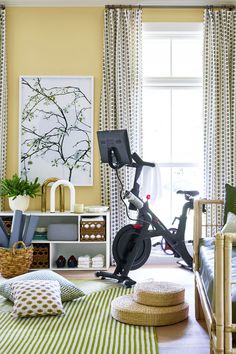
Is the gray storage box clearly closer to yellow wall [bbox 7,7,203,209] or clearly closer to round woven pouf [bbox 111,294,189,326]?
yellow wall [bbox 7,7,203,209]

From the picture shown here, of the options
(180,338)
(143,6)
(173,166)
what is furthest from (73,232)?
(143,6)

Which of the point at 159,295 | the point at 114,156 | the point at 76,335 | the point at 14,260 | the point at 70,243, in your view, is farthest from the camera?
the point at 70,243

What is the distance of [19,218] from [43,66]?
68.6 inches

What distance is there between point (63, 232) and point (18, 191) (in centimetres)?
61

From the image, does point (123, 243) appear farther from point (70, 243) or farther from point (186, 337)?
point (186, 337)

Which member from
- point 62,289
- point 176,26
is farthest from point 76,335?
point 176,26

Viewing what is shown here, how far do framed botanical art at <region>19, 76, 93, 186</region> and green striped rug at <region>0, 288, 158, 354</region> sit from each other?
2.03 metres

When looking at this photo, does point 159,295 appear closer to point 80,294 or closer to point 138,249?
point 80,294

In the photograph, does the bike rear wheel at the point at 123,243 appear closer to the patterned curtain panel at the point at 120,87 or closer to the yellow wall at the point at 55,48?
the patterned curtain panel at the point at 120,87

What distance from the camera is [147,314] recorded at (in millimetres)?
3295

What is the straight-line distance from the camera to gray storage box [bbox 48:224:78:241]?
4977 millimetres

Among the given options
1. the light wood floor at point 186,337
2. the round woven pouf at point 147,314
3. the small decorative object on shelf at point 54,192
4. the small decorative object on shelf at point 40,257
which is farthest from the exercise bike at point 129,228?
the round woven pouf at point 147,314

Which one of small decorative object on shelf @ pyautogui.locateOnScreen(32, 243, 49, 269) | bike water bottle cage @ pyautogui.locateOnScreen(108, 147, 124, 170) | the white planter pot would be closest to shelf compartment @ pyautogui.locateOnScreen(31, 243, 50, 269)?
small decorative object on shelf @ pyautogui.locateOnScreen(32, 243, 49, 269)

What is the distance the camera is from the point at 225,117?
530cm
